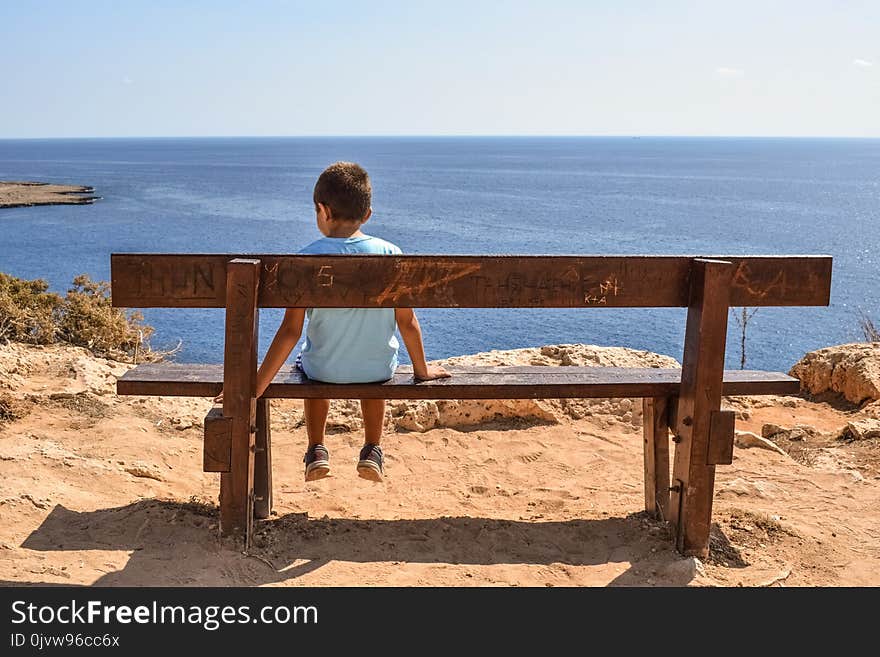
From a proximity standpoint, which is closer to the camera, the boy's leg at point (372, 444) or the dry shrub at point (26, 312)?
the boy's leg at point (372, 444)

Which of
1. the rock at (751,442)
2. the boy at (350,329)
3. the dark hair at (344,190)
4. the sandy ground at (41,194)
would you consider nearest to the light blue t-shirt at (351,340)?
the boy at (350,329)

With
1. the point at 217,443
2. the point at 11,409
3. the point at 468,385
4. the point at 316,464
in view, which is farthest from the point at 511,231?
the point at 217,443

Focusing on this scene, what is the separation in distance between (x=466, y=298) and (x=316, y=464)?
1.11m

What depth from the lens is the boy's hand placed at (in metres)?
4.28

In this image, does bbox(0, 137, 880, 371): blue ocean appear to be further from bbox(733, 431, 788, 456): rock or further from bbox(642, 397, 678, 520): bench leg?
bbox(642, 397, 678, 520): bench leg

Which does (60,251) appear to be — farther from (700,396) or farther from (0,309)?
(700,396)

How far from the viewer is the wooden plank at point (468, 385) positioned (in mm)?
4176

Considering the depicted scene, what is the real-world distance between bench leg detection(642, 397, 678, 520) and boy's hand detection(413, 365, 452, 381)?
1.14 metres

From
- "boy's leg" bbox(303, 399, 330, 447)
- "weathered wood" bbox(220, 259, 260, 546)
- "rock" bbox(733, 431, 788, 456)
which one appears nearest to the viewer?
"weathered wood" bbox(220, 259, 260, 546)

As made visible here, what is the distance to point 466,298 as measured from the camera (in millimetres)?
3836

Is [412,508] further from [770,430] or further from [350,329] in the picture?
[770,430]

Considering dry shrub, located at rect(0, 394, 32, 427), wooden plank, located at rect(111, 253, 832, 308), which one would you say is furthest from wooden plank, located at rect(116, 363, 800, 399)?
dry shrub, located at rect(0, 394, 32, 427)

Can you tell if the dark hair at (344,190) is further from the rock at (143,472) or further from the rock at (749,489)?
the rock at (749,489)

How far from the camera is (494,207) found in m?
58.2
